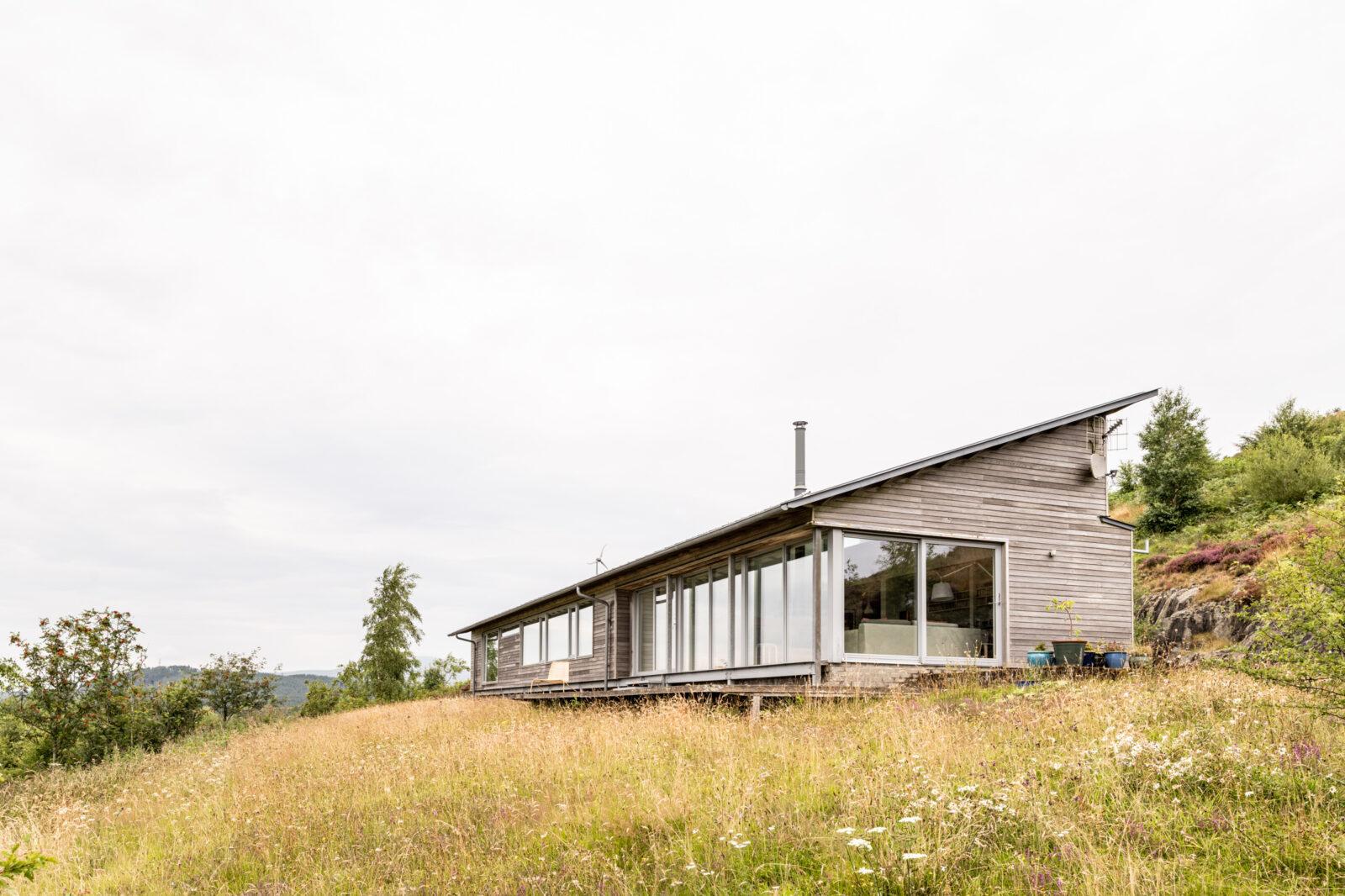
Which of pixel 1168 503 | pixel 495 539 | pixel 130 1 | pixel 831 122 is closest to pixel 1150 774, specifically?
pixel 831 122

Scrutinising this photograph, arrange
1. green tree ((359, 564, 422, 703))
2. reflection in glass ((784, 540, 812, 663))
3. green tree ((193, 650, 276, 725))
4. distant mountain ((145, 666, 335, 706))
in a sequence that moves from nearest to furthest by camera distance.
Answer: reflection in glass ((784, 540, 812, 663))
distant mountain ((145, 666, 335, 706))
green tree ((193, 650, 276, 725))
green tree ((359, 564, 422, 703))

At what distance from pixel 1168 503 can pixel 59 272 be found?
3127 cm

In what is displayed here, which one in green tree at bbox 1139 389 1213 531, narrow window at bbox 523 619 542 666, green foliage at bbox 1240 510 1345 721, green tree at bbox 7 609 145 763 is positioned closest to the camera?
green foliage at bbox 1240 510 1345 721

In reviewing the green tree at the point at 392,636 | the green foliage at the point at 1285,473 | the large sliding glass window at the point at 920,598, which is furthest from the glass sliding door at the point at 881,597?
the green tree at the point at 392,636

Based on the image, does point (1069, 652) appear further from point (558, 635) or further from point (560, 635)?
point (558, 635)

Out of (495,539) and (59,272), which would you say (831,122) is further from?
(495,539)

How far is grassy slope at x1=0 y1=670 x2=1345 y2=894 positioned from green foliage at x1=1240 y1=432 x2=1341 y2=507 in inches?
811

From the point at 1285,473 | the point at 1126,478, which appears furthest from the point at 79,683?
the point at 1126,478

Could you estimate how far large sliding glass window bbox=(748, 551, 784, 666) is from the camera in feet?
53.8

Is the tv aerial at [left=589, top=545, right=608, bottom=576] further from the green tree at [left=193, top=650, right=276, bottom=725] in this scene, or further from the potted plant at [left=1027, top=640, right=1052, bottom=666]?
the potted plant at [left=1027, top=640, right=1052, bottom=666]

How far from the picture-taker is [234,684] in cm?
2953

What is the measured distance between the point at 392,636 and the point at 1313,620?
40.2m

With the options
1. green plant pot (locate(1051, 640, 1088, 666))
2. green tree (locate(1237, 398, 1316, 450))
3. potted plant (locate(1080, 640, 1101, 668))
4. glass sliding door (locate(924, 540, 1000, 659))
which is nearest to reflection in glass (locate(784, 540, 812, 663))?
glass sliding door (locate(924, 540, 1000, 659))

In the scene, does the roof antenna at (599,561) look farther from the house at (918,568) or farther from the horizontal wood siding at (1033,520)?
the horizontal wood siding at (1033,520)
